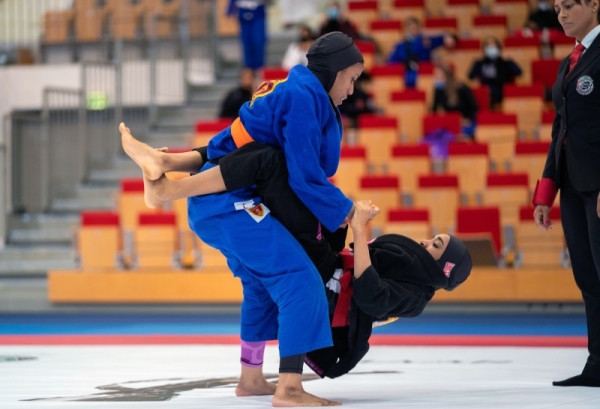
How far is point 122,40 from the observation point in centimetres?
1341

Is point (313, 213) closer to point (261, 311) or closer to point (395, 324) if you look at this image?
point (261, 311)

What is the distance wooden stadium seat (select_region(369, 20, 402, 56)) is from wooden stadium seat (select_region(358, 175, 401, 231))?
12.3 feet

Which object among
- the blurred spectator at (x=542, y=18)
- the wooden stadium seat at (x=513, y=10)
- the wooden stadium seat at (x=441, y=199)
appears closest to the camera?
the wooden stadium seat at (x=441, y=199)

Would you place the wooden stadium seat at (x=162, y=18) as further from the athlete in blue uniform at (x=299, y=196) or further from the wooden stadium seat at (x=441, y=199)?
the athlete in blue uniform at (x=299, y=196)

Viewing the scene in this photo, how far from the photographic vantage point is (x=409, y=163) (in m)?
9.77

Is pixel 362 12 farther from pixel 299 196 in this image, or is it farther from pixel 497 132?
pixel 299 196

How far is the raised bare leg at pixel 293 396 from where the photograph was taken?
3.51 m

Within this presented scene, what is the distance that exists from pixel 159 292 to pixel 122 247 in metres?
0.71

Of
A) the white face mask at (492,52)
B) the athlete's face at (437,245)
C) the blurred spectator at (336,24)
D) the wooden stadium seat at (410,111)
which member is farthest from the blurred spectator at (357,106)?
the athlete's face at (437,245)

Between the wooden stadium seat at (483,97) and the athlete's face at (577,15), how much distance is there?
7178mm

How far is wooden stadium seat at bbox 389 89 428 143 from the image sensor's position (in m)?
10.8

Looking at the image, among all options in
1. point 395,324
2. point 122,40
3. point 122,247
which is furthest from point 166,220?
point 122,40

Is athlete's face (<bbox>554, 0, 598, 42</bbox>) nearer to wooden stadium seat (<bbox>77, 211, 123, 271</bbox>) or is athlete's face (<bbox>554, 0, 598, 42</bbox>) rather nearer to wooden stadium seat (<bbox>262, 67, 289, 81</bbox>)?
wooden stadium seat (<bbox>77, 211, 123, 271</bbox>)

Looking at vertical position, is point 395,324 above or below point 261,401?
below
